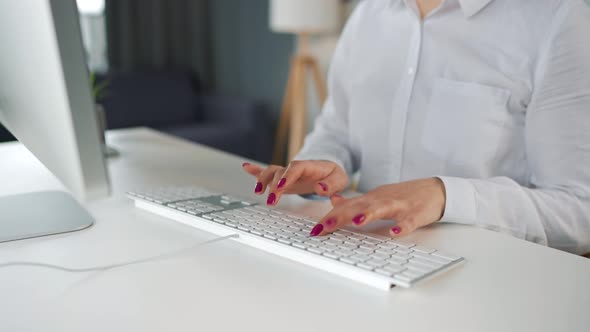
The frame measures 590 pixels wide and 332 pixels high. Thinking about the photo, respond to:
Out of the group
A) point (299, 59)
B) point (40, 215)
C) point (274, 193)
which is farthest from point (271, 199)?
point (299, 59)

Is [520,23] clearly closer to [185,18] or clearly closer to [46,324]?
[46,324]

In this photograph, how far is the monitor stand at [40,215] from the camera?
818mm

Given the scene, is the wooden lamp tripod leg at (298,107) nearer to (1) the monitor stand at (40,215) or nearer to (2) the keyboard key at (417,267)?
(1) the monitor stand at (40,215)

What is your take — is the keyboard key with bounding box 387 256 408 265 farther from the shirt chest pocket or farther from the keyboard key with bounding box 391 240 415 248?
the shirt chest pocket

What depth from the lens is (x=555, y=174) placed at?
0.95m

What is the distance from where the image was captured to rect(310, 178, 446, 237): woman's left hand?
0.76m

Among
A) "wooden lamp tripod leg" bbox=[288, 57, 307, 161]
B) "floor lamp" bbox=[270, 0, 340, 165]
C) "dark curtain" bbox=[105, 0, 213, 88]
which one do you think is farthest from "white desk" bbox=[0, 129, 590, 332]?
"dark curtain" bbox=[105, 0, 213, 88]

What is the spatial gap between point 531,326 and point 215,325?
30 cm

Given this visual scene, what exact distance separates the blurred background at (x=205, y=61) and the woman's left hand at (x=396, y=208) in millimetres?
2550

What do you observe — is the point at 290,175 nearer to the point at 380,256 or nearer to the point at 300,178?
the point at 300,178

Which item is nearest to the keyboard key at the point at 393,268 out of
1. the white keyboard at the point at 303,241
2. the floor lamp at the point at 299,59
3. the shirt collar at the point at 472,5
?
the white keyboard at the point at 303,241

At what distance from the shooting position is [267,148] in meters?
4.05

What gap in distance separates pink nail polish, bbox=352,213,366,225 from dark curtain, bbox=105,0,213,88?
3743 millimetres

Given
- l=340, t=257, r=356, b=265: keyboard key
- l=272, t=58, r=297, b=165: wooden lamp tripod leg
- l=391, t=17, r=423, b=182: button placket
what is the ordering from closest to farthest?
l=340, t=257, r=356, b=265: keyboard key, l=391, t=17, r=423, b=182: button placket, l=272, t=58, r=297, b=165: wooden lamp tripod leg
